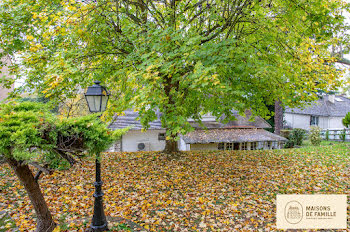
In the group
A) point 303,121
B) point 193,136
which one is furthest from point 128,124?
point 303,121

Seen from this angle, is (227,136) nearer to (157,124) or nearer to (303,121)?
(157,124)

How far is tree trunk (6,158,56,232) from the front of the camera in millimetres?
4266

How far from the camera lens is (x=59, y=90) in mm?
7801

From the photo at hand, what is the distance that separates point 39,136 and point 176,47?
4525 mm

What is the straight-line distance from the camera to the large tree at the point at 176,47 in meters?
6.73

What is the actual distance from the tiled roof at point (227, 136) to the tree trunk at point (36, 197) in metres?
11.8

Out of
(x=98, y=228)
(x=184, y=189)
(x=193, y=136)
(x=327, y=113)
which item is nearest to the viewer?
(x=98, y=228)

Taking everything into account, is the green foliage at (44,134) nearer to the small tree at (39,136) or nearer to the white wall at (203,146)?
the small tree at (39,136)

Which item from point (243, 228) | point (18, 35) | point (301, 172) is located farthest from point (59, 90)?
point (301, 172)

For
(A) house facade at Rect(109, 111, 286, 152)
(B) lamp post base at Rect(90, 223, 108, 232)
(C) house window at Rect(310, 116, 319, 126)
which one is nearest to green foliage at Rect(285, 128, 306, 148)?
(A) house facade at Rect(109, 111, 286, 152)

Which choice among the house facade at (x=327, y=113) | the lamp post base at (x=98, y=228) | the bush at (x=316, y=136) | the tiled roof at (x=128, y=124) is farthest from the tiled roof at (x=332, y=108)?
the lamp post base at (x=98, y=228)

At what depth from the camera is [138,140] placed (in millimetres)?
17438

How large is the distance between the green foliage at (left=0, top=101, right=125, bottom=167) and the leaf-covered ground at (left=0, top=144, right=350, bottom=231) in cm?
217

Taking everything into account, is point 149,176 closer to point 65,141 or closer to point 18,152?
point 65,141
